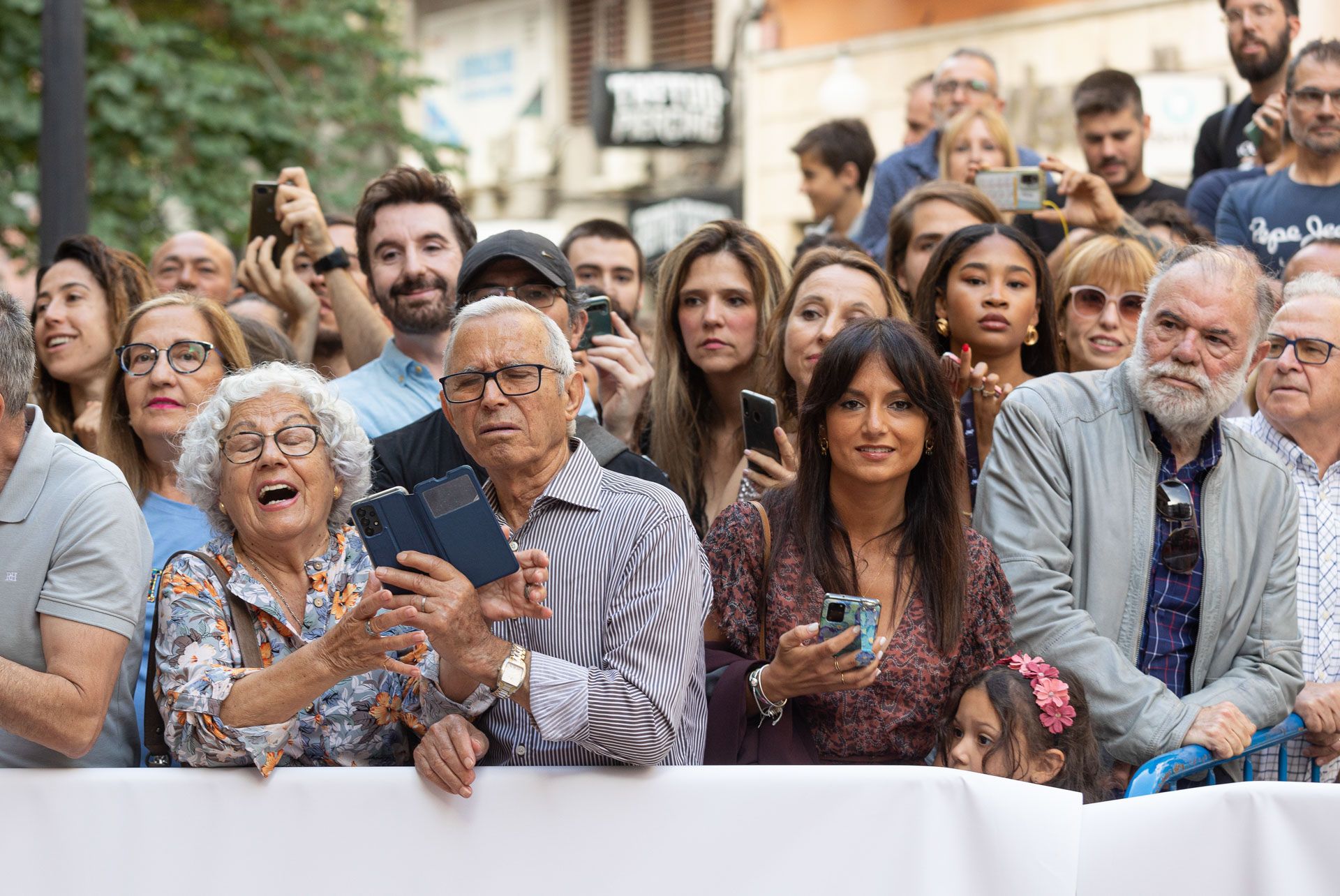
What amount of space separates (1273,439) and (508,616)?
2639 millimetres

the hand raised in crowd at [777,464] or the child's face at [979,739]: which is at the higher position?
the hand raised in crowd at [777,464]

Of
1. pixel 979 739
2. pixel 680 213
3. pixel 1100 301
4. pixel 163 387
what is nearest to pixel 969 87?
pixel 1100 301

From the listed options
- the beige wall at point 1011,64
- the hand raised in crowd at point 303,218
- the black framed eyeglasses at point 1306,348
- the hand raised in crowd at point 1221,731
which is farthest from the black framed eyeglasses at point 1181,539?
the beige wall at point 1011,64

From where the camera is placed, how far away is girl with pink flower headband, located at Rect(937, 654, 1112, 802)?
11.7 ft

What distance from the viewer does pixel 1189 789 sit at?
307 cm

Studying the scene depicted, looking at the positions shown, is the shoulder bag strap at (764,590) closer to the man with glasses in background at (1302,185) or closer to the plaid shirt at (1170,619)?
the plaid shirt at (1170,619)

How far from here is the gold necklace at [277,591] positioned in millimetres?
3392

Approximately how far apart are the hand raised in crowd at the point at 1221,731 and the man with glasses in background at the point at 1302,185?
2660mm

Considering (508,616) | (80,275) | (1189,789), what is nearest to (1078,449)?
(1189,789)

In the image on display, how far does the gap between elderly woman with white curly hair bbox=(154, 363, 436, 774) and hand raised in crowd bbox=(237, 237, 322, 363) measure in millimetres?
2300

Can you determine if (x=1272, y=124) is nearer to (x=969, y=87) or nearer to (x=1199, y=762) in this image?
(x=969, y=87)

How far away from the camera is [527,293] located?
438 cm

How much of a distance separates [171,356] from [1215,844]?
314cm

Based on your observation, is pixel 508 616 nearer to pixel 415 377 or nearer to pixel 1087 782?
pixel 1087 782
